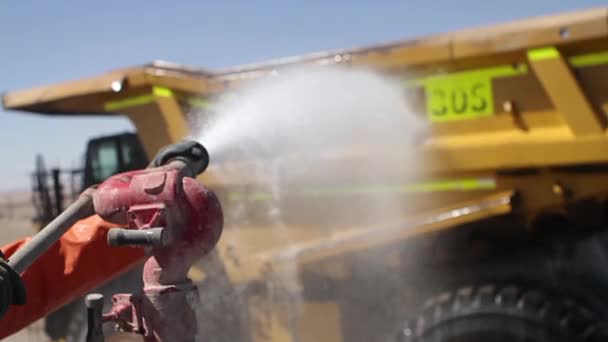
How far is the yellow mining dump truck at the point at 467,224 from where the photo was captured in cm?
360

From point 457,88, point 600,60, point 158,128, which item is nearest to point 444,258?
point 457,88

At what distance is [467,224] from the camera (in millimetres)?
3965

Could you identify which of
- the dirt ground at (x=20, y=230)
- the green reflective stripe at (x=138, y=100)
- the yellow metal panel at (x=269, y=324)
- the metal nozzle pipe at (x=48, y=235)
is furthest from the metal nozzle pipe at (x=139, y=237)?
the green reflective stripe at (x=138, y=100)

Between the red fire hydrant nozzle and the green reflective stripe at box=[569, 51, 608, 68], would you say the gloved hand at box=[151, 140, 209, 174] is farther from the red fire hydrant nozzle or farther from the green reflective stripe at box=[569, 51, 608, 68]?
the green reflective stripe at box=[569, 51, 608, 68]

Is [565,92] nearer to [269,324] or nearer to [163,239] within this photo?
[269,324]

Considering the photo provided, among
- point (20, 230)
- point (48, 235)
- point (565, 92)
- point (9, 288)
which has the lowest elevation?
point (9, 288)

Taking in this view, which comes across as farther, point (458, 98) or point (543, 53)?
point (458, 98)

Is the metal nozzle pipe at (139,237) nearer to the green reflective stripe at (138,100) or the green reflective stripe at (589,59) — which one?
the green reflective stripe at (589,59)

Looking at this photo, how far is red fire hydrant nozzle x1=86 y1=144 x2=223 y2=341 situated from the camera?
1934mm

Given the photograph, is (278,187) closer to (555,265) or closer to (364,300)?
(364,300)

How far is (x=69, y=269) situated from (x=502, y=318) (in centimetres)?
215

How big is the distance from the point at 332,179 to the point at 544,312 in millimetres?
1328

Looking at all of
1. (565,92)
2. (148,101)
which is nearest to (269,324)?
(148,101)

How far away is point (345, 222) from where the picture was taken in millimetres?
4246
